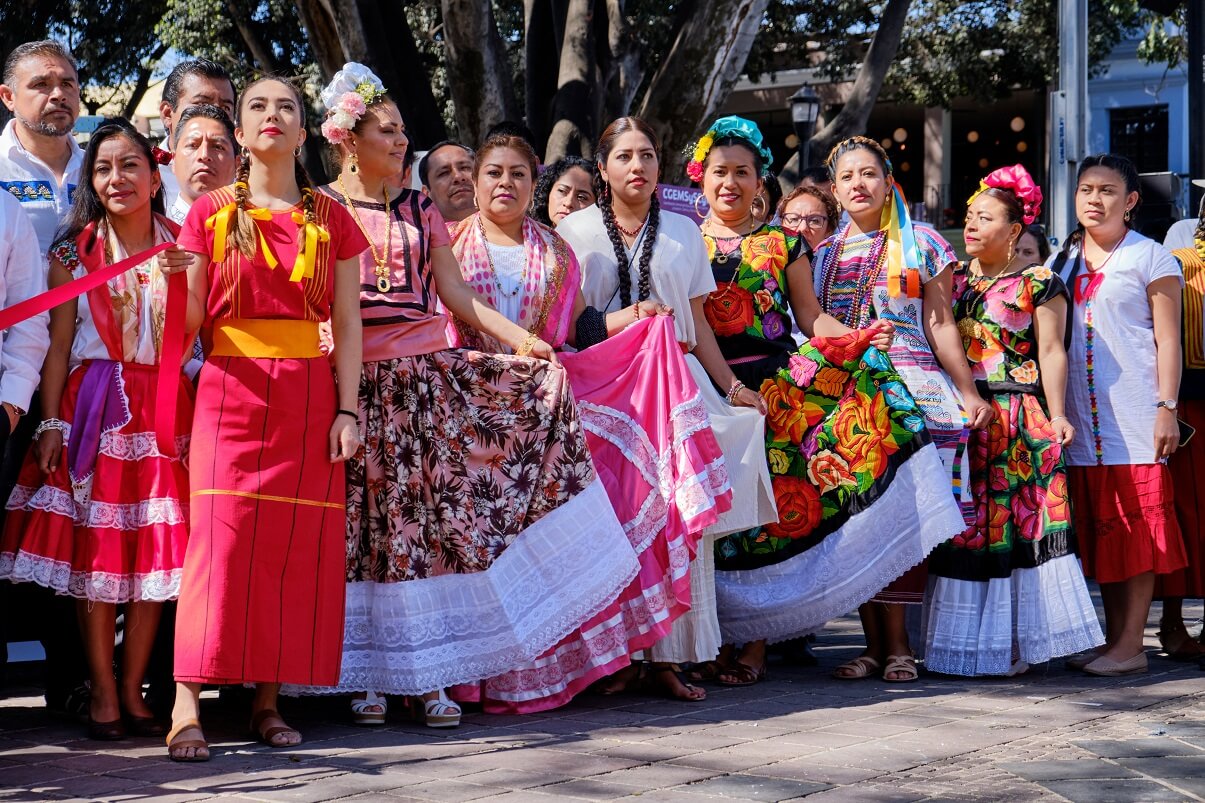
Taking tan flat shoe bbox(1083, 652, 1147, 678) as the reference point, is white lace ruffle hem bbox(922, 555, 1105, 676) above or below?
above

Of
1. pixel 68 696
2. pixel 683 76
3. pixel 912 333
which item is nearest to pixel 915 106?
pixel 683 76

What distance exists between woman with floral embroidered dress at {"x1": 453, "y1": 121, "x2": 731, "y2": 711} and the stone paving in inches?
11.3

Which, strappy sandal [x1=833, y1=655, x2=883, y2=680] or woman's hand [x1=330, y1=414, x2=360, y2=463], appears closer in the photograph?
woman's hand [x1=330, y1=414, x2=360, y2=463]

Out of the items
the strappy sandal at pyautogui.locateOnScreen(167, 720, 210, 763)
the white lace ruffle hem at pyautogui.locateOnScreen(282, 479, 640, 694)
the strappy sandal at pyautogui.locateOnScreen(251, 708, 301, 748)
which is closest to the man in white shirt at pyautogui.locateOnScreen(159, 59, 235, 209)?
the white lace ruffle hem at pyautogui.locateOnScreen(282, 479, 640, 694)

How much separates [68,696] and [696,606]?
229 cm

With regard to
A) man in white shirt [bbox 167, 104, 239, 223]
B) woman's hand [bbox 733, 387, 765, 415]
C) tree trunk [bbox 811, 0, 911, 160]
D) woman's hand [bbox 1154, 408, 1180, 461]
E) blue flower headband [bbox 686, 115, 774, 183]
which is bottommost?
woman's hand [bbox 1154, 408, 1180, 461]

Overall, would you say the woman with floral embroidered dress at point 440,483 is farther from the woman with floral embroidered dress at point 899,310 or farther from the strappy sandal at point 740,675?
the woman with floral embroidered dress at point 899,310

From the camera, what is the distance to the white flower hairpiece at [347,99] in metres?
5.18

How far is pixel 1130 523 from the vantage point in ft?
21.1

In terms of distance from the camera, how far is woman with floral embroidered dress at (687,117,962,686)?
602 centimetres

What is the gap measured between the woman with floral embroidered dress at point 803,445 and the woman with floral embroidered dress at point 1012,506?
1.18 ft

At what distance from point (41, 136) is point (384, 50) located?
6.03m

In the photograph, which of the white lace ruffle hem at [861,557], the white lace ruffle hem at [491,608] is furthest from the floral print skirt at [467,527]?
the white lace ruffle hem at [861,557]

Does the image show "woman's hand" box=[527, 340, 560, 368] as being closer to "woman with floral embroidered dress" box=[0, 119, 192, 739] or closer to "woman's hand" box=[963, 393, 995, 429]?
"woman with floral embroidered dress" box=[0, 119, 192, 739]
